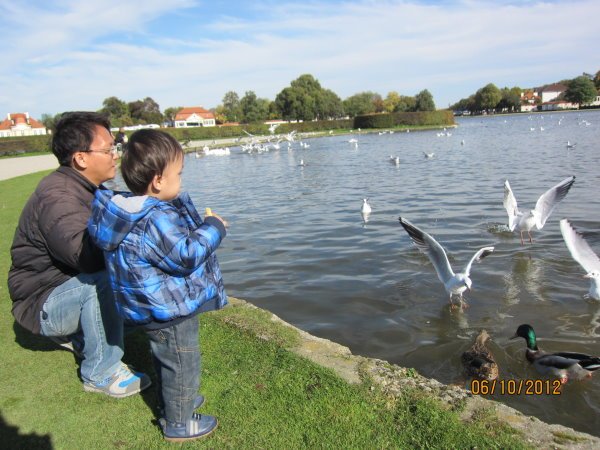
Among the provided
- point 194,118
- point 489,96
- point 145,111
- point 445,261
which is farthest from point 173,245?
point 489,96

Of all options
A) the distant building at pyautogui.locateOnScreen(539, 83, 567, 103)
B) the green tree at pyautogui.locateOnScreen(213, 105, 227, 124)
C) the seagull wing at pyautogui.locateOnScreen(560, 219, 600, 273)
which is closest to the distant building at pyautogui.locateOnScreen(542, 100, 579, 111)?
the distant building at pyautogui.locateOnScreen(539, 83, 567, 103)

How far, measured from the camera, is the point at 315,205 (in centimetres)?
1380

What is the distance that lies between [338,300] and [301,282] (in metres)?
0.95

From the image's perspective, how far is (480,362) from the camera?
4.48 m

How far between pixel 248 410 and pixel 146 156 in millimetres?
1788

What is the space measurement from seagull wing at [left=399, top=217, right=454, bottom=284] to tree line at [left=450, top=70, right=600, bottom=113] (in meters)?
140

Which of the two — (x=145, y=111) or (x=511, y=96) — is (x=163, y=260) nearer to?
(x=145, y=111)


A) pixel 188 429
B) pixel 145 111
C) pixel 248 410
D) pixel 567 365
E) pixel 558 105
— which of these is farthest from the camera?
pixel 558 105

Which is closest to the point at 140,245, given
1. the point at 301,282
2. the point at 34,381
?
the point at 34,381

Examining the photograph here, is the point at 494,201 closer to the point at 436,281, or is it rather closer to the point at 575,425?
the point at 436,281

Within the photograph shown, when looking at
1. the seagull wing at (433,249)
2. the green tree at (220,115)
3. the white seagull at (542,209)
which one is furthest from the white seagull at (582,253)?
the green tree at (220,115)

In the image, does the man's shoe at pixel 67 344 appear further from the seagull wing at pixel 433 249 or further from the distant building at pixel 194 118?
the distant building at pixel 194 118

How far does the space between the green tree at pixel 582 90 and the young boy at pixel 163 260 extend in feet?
474

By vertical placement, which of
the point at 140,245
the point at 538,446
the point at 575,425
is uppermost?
the point at 140,245
